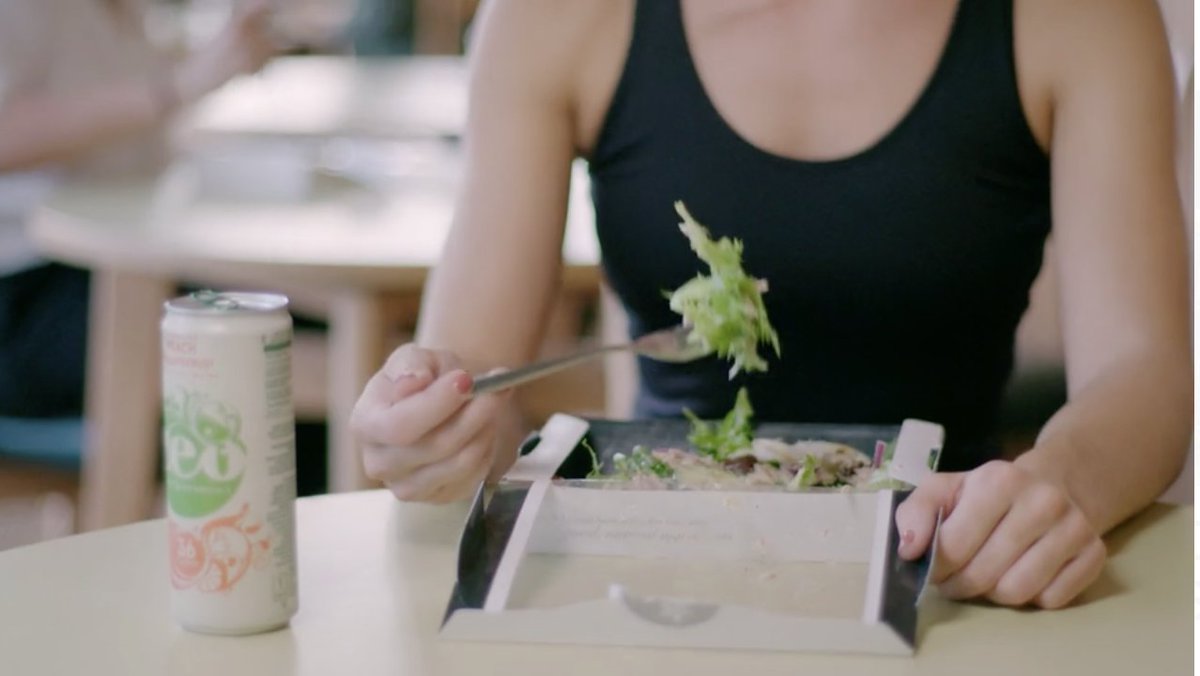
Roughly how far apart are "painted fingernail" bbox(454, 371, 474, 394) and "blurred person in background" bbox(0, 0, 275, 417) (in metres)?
1.61

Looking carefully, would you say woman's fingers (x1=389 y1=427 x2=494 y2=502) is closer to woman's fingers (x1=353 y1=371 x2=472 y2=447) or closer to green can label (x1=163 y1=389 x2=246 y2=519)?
woman's fingers (x1=353 y1=371 x2=472 y2=447)

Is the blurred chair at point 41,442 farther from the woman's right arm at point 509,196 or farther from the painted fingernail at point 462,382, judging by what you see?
the painted fingernail at point 462,382

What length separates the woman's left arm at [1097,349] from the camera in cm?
93

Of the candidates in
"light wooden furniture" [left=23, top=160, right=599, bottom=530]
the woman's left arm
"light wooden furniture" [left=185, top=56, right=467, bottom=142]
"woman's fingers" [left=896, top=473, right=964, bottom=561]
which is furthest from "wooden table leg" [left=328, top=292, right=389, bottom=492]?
"woman's fingers" [left=896, top=473, right=964, bottom=561]

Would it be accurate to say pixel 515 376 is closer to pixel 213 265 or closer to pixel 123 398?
pixel 213 265

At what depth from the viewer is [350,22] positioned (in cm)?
577

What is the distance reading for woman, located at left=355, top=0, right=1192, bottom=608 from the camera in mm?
1334

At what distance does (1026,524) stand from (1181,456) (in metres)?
0.31

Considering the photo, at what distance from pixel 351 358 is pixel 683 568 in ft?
4.21

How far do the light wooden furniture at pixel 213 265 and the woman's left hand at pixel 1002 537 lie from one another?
1.15 m

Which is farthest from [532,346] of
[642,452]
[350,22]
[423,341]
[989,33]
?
[350,22]

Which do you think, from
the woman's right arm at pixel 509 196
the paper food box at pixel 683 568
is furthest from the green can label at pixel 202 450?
the woman's right arm at pixel 509 196

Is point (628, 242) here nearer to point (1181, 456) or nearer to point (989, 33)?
point (989, 33)

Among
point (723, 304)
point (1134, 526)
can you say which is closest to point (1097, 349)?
point (1134, 526)
